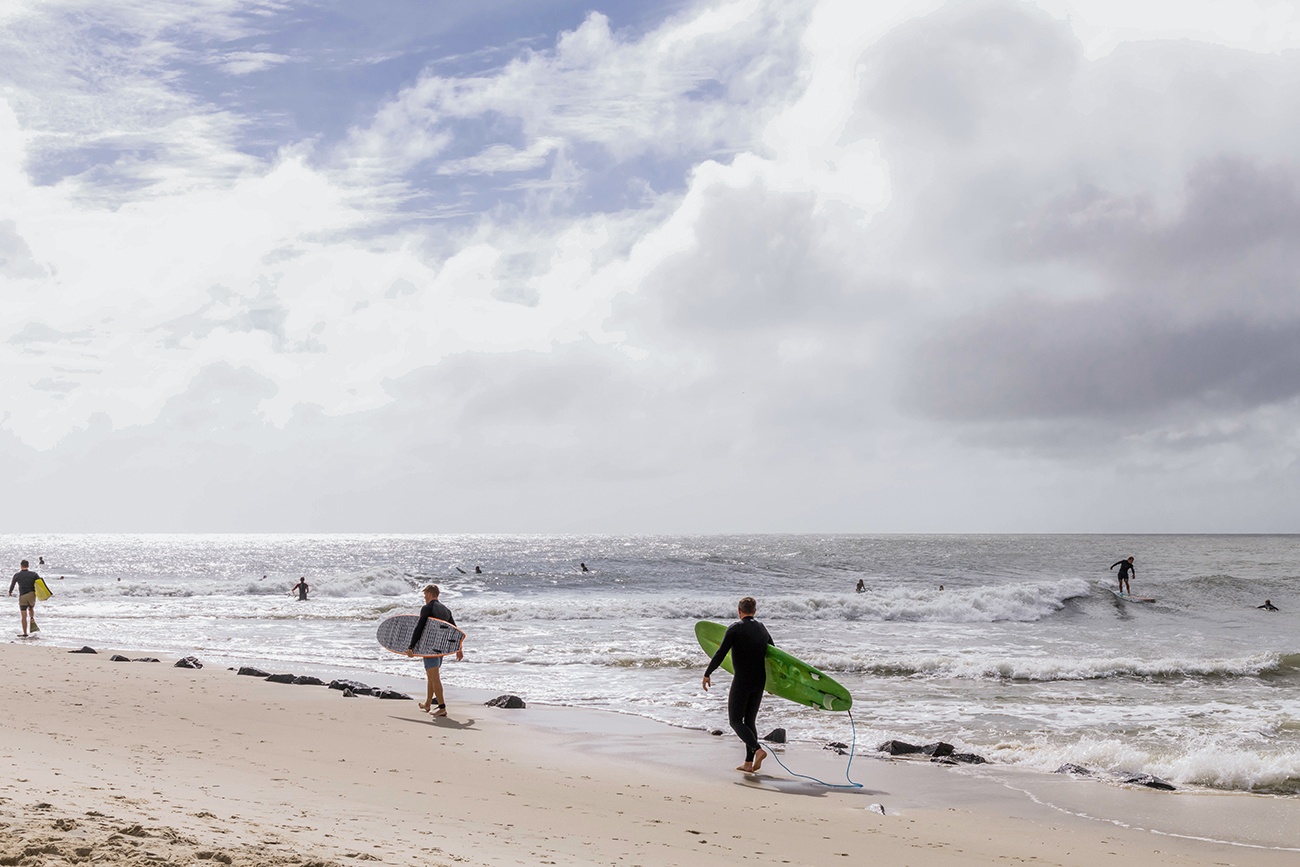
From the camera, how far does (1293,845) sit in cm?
700

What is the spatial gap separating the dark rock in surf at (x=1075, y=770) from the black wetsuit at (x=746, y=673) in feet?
11.0

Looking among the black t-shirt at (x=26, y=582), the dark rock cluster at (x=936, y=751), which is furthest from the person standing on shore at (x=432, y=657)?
the black t-shirt at (x=26, y=582)

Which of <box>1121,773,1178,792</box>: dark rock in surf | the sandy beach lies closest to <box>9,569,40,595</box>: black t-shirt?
the sandy beach

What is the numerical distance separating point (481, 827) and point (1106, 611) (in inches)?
1325

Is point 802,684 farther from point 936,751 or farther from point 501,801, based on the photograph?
point 501,801

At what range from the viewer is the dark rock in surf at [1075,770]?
9023 mm

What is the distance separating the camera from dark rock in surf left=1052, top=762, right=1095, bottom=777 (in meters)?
9.02

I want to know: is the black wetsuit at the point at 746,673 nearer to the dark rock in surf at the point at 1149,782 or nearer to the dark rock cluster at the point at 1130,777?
the dark rock cluster at the point at 1130,777

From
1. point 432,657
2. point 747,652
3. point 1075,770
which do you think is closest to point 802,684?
point 747,652

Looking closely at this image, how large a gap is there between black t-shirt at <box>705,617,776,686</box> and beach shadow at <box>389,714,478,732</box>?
3.70 m

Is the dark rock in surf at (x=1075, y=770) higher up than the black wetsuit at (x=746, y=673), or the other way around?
the black wetsuit at (x=746, y=673)

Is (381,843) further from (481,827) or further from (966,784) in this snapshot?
(966,784)

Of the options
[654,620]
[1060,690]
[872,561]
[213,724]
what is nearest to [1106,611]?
[654,620]

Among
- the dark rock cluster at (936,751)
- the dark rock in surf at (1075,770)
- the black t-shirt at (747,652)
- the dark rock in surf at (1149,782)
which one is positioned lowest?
the dark rock cluster at (936,751)
